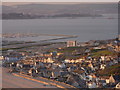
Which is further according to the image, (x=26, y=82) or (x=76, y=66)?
(x=76, y=66)

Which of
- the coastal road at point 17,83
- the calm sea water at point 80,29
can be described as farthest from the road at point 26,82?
the calm sea water at point 80,29

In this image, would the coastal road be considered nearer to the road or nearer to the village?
the road

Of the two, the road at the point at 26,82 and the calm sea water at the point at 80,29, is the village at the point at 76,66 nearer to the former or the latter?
the road at the point at 26,82

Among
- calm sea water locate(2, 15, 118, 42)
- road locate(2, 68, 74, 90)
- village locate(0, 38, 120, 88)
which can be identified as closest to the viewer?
road locate(2, 68, 74, 90)

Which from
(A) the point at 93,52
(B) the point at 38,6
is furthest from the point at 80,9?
(A) the point at 93,52

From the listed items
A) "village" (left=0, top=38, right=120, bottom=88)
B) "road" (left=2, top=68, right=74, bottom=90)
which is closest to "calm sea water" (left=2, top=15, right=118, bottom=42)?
"village" (left=0, top=38, right=120, bottom=88)

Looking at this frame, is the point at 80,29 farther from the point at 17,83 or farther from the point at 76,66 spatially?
the point at 17,83

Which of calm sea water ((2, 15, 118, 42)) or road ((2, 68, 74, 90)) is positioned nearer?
road ((2, 68, 74, 90))

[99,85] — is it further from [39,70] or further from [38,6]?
[38,6]

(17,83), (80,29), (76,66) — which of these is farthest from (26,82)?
(80,29)
